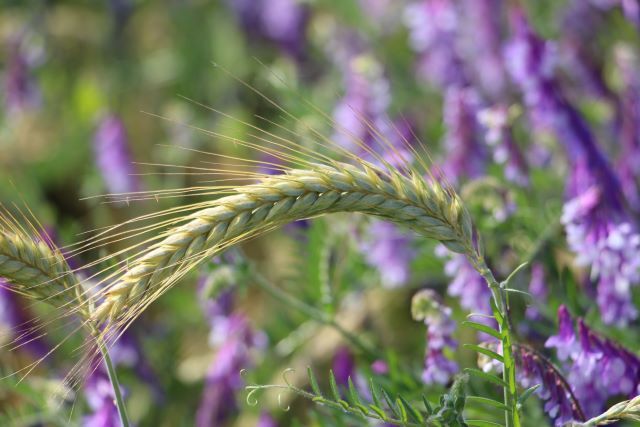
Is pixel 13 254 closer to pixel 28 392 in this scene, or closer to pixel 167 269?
pixel 167 269

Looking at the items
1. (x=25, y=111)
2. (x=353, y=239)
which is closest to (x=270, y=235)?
(x=25, y=111)

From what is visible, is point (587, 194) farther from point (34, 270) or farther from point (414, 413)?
point (34, 270)

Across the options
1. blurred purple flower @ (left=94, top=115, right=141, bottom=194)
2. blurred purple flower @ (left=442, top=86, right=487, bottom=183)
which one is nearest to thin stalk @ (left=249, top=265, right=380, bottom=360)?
blurred purple flower @ (left=442, top=86, right=487, bottom=183)

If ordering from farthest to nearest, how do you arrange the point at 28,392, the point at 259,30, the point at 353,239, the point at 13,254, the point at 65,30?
the point at 65,30 < the point at 259,30 < the point at 353,239 < the point at 28,392 < the point at 13,254

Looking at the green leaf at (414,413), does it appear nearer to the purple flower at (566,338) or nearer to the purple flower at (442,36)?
the purple flower at (566,338)

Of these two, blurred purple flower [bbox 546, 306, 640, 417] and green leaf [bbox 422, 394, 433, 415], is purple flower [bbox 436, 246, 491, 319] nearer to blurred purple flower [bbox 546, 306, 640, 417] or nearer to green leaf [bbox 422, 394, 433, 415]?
blurred purple flower [bbox 546, 306, 640, 417]

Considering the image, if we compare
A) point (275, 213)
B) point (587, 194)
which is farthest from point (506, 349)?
point (587, 194)
